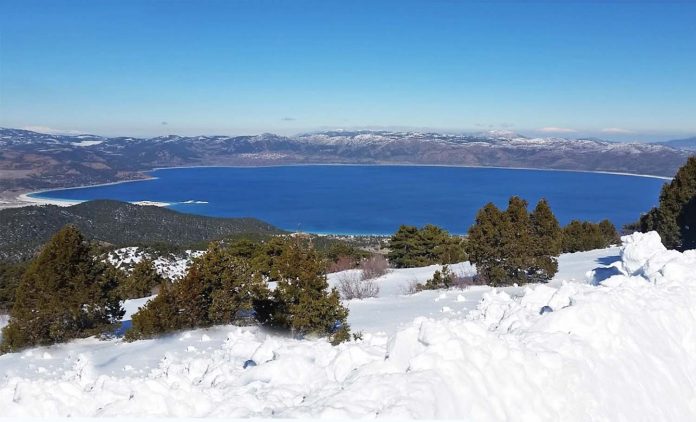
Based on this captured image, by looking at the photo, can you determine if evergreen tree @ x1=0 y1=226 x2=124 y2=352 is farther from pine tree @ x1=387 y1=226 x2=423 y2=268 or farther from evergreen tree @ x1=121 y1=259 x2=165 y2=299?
pine tree @ x1=387 y1=226 x2=423 y2=268

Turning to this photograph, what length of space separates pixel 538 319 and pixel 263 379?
3.43m

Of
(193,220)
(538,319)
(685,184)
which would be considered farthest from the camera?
(193,220)

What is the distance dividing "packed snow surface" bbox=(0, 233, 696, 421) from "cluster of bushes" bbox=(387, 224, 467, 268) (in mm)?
19979

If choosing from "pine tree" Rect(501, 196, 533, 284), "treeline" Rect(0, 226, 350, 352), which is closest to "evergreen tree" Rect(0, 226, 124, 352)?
"treeline" Rect(0, 226, 350, 352)

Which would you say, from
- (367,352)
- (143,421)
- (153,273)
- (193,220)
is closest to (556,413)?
(367,352)

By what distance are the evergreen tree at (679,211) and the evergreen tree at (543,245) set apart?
6469mm

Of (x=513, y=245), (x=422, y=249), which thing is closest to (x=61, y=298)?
(x=513, y=245)

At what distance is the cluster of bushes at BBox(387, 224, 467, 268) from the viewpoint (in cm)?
2770

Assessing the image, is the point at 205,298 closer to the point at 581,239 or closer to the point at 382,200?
the point at 581,239

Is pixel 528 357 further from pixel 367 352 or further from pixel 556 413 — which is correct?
pixel 367 352

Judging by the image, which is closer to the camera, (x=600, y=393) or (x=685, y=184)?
(x=600, y=393)

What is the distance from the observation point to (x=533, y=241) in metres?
16.3

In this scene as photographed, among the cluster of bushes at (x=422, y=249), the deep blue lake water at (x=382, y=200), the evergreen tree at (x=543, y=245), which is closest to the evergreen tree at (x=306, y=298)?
the evergreen tree at (x=543, y=245)

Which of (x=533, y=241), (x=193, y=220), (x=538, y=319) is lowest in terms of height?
(x=193, y=220)
